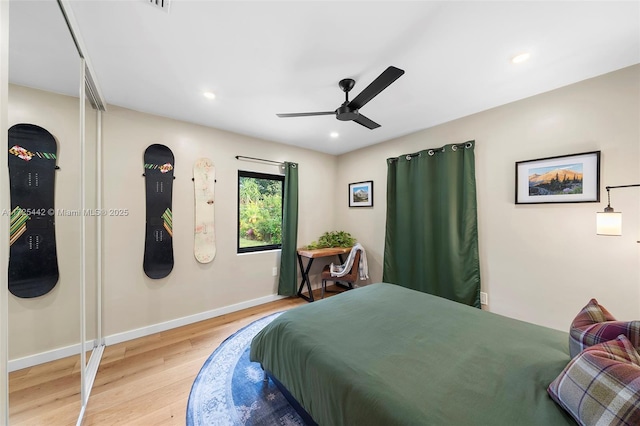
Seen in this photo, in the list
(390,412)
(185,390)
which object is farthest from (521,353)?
(185,390)

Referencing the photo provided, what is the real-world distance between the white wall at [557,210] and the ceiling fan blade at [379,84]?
64.1 inches

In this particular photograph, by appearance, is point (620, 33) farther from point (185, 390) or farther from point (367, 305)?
point (185, 390)

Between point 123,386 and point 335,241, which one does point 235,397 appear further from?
point 335,241

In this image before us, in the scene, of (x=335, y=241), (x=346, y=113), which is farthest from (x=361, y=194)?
(x=346, y=113)

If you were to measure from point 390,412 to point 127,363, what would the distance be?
239cm

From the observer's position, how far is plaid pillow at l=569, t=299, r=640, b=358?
941mm

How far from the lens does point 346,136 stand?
3299 mm

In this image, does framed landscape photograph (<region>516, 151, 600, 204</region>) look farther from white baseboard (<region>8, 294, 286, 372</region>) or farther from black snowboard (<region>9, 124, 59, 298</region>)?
black snowboard (<region>9, 124, 59, 298</region>)

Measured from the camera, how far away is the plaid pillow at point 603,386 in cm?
69

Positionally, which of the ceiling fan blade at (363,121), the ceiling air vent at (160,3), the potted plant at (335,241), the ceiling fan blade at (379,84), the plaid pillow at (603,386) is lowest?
the plaid pillow at (603,386)

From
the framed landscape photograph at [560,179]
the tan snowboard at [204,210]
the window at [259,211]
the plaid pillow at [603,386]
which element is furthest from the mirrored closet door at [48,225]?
the framed landscape photograph at [560,179]

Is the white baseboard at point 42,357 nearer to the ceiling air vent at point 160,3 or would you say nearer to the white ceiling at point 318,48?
the white ceiling at point 318,48

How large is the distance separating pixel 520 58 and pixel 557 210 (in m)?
1.39

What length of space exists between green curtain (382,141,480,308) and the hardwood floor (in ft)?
8.18
